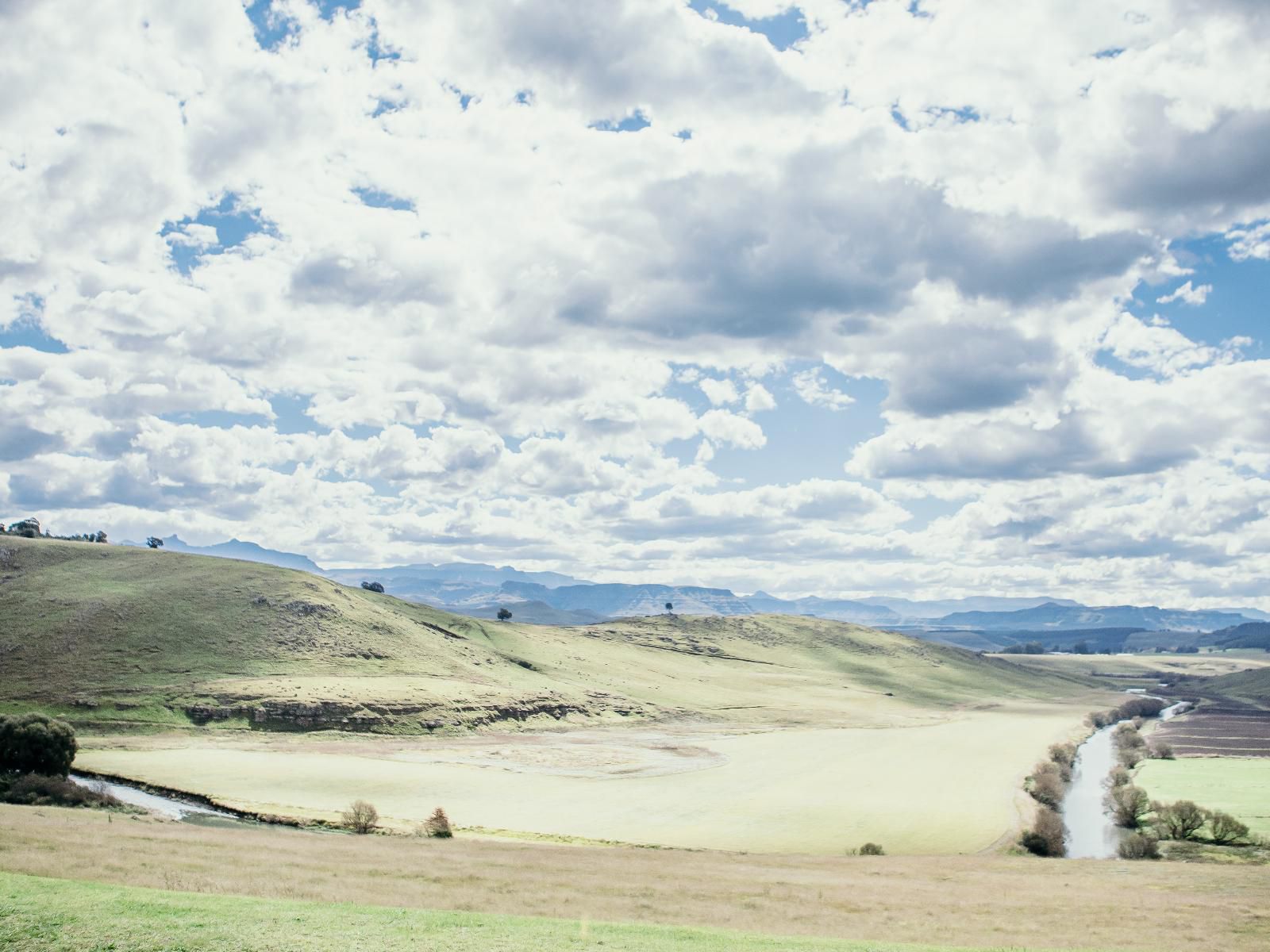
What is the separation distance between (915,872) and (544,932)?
31.8 metres

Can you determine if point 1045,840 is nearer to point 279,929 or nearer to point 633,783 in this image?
point 633,783

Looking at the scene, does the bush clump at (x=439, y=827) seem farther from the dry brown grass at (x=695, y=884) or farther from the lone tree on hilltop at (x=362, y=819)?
the dry brown grass at (x=695, y=884)

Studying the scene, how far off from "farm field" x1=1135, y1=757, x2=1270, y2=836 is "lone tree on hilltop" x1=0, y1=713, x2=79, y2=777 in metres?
102

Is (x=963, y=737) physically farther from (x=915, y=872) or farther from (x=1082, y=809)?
(x=915, y=872)

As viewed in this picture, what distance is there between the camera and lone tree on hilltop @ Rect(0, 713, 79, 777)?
7388cm

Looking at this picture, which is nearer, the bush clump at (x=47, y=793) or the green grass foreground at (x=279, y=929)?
the green grass foreground at (x=279, y=929)

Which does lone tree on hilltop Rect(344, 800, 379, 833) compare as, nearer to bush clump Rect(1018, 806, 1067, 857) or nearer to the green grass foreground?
the green grass foreground

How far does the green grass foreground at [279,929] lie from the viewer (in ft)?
77.7

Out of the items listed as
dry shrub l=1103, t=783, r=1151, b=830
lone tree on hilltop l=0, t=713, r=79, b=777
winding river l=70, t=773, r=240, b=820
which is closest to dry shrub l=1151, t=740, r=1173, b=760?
dry shrub l=1103, t=783, r=1151, b=830

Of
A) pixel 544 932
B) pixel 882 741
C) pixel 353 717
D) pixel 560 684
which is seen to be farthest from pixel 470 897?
pixel 560 684

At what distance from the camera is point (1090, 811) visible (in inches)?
3782

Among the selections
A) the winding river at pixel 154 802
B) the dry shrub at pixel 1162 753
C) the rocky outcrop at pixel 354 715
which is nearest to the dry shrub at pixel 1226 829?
the dry shrub at pixel 1162 753

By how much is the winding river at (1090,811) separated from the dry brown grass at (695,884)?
63.8 ft

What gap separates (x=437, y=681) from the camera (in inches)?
6481
